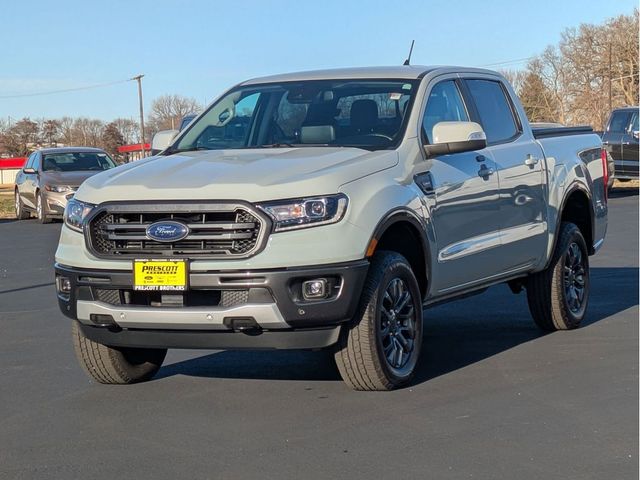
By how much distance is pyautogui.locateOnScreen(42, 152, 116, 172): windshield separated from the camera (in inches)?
890

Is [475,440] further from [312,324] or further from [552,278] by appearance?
[552,278]

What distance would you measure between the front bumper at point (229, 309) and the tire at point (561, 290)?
2747 millimetres

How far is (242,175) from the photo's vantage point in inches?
234

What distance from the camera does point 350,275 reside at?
577 cm

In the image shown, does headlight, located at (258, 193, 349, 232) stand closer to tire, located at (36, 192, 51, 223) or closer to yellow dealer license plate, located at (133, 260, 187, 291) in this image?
yellow dealer license plate, located at (133, 260, 187, 291)

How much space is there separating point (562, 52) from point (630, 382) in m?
81.9

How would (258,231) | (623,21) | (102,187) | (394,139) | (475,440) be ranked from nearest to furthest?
(475,440) → (258,231) → (102,187) → (394,139) → (623,21)

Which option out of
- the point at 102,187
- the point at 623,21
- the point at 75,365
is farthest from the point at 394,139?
the point at 623,21

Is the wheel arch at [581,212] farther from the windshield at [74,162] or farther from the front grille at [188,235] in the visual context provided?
the windshield at [74,162]

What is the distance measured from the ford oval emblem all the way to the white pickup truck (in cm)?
1

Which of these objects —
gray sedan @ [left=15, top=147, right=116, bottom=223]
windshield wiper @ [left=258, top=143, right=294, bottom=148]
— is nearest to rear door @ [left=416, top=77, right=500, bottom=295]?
windshield wiper @ [left=258, top=143, right=294, bottom=148]

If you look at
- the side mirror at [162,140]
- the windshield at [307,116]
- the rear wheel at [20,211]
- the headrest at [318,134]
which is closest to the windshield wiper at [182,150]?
the windshield at [307,116]

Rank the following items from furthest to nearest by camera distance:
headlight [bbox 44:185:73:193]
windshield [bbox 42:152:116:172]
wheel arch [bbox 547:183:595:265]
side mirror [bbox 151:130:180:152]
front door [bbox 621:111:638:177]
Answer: front door [bbox 621:111:638:177], windshield [bbox 42:152:116:172], headlight [bbox 44:185:73:193], wheel arch [bbox 547:183:595:265], side mirror [bbox 151:130:180:152]

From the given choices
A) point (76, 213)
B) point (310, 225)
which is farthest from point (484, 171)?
point (76, 213)
